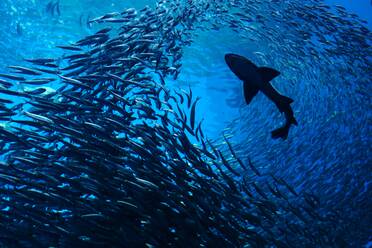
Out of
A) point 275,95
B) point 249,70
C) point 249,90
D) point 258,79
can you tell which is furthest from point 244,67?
point 275,95

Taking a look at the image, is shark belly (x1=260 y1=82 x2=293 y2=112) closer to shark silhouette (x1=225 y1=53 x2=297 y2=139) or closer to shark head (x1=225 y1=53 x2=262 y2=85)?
shark silhouette (x1=225 y1=53 x2=297 y2=139)

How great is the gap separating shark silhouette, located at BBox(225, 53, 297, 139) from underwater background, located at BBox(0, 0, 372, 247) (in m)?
2.07

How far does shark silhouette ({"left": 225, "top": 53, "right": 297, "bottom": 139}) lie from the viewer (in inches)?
139

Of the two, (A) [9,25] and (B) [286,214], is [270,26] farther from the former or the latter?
(A) [9,25]

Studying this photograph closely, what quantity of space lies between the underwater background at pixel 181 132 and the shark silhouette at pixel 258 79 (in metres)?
2.07

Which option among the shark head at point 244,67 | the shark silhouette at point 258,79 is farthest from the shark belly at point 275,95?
the shark head at point 244,67

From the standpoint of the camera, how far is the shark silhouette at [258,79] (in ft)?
11.6

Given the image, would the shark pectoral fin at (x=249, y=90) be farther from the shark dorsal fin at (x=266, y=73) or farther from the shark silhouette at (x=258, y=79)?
the shark dorsal fin at (x=266, y=73)

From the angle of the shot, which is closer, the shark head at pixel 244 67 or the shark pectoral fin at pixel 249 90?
the shark head at pixel 244 67

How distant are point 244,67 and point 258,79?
0.73ft

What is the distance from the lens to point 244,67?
11.7 feet

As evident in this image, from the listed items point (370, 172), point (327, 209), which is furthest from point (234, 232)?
point (370, 172)

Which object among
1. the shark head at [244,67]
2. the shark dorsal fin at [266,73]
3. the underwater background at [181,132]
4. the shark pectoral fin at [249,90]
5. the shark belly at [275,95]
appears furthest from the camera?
the underwater background at [181,132]

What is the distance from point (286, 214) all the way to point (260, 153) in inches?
168
